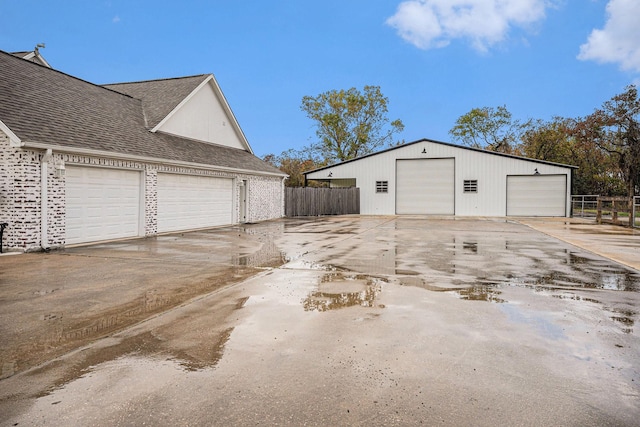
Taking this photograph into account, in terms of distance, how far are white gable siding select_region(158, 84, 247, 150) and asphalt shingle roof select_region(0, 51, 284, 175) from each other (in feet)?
1.60

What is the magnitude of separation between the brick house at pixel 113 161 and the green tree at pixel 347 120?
23.5 meters

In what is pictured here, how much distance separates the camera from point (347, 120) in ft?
144

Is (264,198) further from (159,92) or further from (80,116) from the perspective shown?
(80,116)

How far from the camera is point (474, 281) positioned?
6859 millimetres

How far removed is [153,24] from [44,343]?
52.9 meters

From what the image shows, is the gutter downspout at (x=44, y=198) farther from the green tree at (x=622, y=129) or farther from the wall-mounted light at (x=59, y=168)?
the green tree at (x=622, y=129)

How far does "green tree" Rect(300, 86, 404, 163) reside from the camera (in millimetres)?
43656

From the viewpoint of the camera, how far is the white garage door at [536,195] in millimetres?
26125

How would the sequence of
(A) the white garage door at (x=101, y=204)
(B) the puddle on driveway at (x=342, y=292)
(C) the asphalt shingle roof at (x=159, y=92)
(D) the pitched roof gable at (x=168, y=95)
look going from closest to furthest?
(B) the puddle on driveway at (x=342, y=292) < (A) the white garage door at (x=101, y=204) < (D) the pitched roof gable at (x=168, y=95) < (C) the asphalt shingle roof at (x=159, y=92)

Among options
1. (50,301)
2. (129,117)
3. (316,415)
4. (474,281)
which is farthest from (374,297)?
(129,117)

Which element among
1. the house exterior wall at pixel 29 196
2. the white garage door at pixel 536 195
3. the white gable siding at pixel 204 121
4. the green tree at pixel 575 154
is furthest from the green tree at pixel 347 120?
the house exterior wall at pixel 29 196

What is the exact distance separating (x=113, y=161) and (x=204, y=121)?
8.09 m

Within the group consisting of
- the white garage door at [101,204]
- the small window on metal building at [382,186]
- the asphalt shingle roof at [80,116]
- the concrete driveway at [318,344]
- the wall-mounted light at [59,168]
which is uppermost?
the asphalt shingle roof at [80,116]

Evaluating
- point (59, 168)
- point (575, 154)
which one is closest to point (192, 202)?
point (59, 168)
